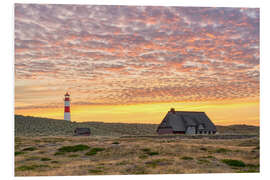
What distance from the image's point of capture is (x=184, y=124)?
300ft

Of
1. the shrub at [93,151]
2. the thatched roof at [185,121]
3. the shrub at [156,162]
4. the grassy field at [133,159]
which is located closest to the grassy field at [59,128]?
the thatched roof at [185,121]

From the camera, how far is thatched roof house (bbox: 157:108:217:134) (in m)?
89.9

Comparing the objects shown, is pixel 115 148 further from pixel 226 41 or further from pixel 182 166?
pixel 226 41

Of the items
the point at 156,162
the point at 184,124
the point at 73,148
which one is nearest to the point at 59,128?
the point at 184,124

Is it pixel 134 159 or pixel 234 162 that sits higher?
pixel 134 159

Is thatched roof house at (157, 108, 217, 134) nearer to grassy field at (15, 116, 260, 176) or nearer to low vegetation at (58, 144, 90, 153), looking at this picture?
grassy field at (15, 116, 260, 176)

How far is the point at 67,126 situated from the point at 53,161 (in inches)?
2877

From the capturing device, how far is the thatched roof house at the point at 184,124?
89.9 m

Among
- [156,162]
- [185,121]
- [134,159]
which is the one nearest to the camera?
[156,162]

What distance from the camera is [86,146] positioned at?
5441 cm

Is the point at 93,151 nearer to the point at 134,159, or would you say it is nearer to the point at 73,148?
the point at 73,148

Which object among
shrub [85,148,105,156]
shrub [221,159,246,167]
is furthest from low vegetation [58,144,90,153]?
shrub [221,159,246,167]

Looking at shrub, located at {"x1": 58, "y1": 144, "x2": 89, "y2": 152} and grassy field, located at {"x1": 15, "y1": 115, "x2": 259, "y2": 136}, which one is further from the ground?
shrub, located at {"x1": 58, "y1": 144, "x2": 89, "y2": 152}
